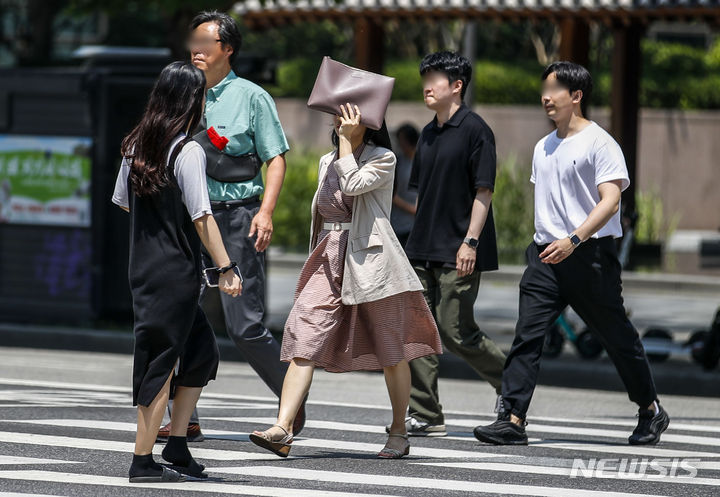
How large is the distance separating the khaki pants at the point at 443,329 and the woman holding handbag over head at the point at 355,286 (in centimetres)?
72

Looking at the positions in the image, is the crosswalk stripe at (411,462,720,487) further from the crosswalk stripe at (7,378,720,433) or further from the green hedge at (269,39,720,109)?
the green hedge at (269,39,720,109)

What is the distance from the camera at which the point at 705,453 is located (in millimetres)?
7043

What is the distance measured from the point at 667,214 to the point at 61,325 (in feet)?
50.8

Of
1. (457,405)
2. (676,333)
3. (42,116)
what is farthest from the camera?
(676,333)

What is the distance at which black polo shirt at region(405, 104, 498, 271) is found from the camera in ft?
24.0

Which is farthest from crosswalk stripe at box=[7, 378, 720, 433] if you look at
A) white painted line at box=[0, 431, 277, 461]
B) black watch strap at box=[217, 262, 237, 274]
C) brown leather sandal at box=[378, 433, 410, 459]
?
black watch strap at box=[217, 262, 237, 274]

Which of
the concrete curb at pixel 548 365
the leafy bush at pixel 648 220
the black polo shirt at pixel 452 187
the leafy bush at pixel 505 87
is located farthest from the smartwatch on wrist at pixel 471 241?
the leafy bush at pixel 505 87

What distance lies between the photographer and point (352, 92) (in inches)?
251

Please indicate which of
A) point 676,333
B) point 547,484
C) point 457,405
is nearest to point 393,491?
point 547,484

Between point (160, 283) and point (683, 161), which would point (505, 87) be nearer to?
point (683, 161)

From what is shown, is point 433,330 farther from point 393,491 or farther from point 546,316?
point 393,491

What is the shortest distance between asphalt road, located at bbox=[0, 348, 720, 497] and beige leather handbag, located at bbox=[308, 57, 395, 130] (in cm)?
154

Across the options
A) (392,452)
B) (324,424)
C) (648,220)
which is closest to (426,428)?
(324,424)

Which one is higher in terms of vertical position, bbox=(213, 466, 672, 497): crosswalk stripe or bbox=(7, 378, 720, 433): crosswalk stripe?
bbox=(213, 466, 672, 497): crosswalk stripe
